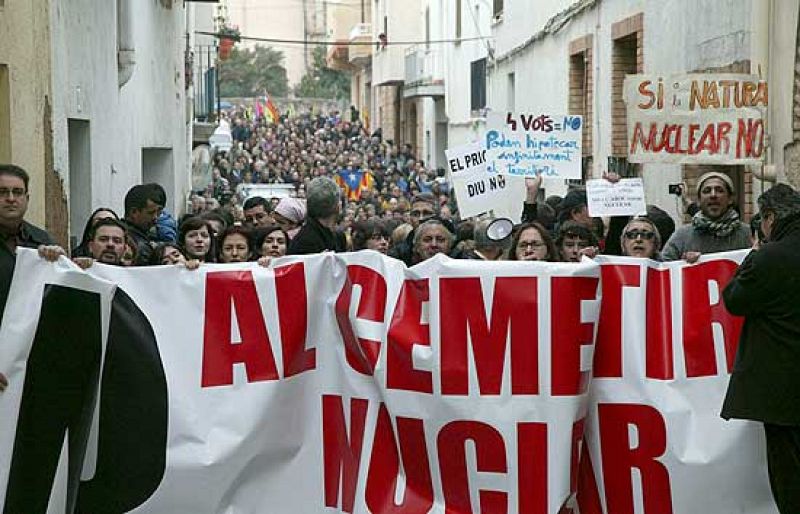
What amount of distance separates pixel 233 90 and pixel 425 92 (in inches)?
2478

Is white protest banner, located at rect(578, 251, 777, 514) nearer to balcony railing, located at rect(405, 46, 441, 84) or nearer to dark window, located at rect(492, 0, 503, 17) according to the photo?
dark window, located at rect(492, 0, 503, 17)

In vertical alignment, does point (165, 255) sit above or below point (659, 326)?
above

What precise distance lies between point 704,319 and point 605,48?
42.3 feet

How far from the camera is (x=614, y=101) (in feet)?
64.8

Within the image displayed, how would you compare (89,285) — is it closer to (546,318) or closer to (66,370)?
(66,370)

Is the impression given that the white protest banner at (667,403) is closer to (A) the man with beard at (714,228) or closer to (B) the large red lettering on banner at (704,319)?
(B) the large red lettering on banner at (704,319)

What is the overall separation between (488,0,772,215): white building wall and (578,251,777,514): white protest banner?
5403 millimetres

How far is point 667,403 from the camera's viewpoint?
764 centimetres

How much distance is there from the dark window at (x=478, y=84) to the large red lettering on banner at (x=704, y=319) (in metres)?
26.7

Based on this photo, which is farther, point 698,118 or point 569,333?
point 698,118

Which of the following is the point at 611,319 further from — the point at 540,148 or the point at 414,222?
the point at 414,222

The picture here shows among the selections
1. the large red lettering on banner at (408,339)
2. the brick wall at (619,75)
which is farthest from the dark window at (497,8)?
the large red lettering on banner at (408,339)

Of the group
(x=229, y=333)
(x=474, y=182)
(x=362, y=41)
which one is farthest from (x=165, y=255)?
(x=362, y=41)

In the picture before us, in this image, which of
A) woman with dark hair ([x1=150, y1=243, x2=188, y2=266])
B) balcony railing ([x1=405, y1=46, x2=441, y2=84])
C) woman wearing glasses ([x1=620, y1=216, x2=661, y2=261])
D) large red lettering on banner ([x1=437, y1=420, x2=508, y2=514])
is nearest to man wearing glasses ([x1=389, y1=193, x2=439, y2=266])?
woman wearing glasses ([x1=620, y1=216, x2=661, y2=261])
